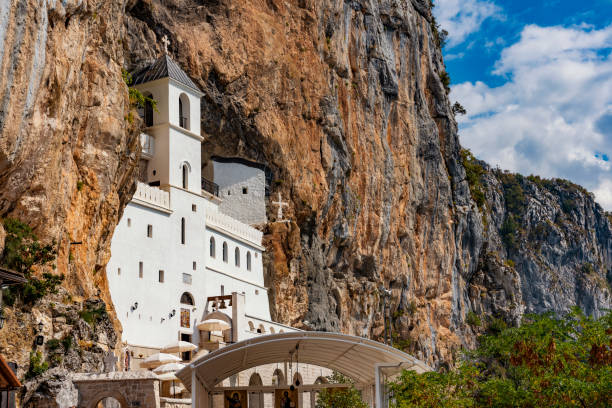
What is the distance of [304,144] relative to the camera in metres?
59.6

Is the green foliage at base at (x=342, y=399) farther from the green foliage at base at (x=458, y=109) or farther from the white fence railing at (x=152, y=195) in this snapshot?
the green foliage at base at (x=458, y=109)

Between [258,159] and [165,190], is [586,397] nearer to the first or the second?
[165,190]

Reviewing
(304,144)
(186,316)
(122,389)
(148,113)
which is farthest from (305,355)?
(304,144)

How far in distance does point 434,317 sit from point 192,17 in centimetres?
3824

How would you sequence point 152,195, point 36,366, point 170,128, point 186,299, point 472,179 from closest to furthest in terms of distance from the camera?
point 36,366
point 152,195
point 186,299
point 170,128
point 472,179

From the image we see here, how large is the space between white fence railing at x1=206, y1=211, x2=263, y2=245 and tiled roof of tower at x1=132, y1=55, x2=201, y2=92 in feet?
25.5

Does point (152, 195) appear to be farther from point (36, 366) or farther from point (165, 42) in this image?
point (36, 366)

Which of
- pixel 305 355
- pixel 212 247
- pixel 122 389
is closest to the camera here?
pixel 122 389

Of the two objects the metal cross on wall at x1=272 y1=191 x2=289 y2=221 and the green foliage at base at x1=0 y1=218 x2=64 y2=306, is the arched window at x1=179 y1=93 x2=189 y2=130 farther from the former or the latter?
the green foliage at base at x1=0 y1=218 x2=64 y2=306

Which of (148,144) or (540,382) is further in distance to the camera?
(148,144)

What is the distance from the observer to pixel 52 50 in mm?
27703

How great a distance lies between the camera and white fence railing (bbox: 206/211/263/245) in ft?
170

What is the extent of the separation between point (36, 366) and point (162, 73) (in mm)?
26538

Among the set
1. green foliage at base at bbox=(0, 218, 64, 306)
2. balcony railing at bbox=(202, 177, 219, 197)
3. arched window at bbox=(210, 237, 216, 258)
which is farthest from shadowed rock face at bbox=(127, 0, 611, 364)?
green foliage at base at bbox=(0, 218, 64, 306)
